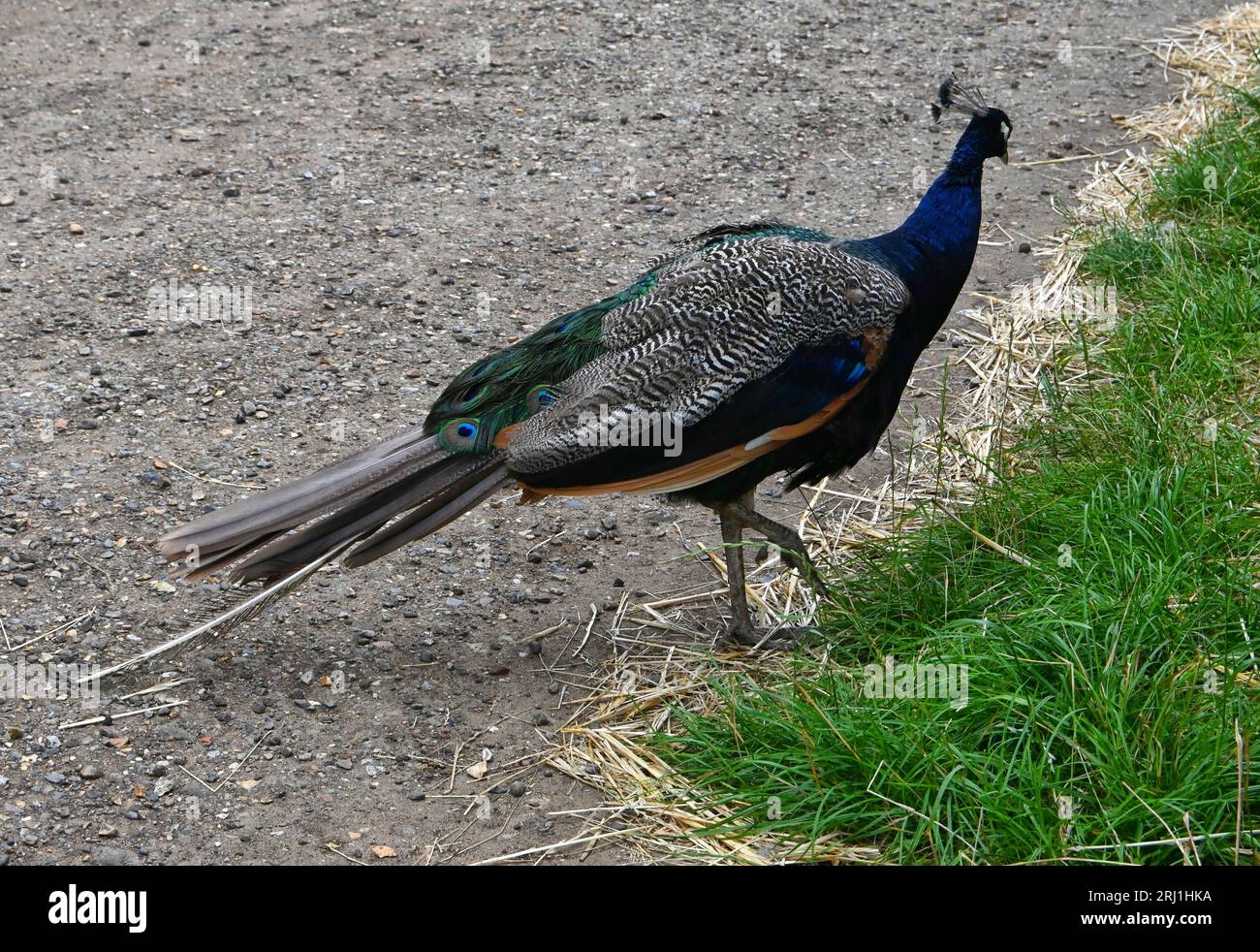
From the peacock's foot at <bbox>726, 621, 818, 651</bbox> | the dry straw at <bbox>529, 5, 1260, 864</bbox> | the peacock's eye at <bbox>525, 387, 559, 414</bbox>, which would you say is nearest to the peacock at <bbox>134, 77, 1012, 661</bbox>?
the peacock's eye at <bbox>525, 387, 559, 414</bbox>

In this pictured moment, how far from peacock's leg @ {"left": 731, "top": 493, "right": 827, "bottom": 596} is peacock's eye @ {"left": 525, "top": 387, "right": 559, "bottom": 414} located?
2.18ft

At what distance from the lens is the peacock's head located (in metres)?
4.50

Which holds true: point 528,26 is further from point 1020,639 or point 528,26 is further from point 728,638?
point 1020,639

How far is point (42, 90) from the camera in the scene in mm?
7598

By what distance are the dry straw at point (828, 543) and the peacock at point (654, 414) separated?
363mm

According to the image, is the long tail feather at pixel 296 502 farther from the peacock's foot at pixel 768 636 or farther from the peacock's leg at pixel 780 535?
the peacock's foot at pixel 768 636

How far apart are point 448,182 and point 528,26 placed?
76.6 inches

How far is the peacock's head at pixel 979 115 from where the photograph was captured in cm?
450

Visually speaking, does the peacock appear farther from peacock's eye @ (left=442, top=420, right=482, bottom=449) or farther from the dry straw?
the dry straw

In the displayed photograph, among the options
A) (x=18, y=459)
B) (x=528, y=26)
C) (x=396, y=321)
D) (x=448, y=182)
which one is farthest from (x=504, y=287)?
(x=528, y=26)

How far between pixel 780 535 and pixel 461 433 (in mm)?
1043

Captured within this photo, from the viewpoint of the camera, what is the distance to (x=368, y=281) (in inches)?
247

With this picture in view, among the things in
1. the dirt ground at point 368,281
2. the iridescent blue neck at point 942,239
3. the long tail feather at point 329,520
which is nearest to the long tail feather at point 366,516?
the long tail feather at point 329,520

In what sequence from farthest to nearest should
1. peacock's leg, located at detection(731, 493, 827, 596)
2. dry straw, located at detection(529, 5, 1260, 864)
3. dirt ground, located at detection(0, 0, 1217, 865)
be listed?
peacock's leg, located at detection(731, 493, 827, 596)
dirt ground, located at detection(0, 0, 1217, 865)
dry straw, located at detection(529, 5, 1260, 864)
